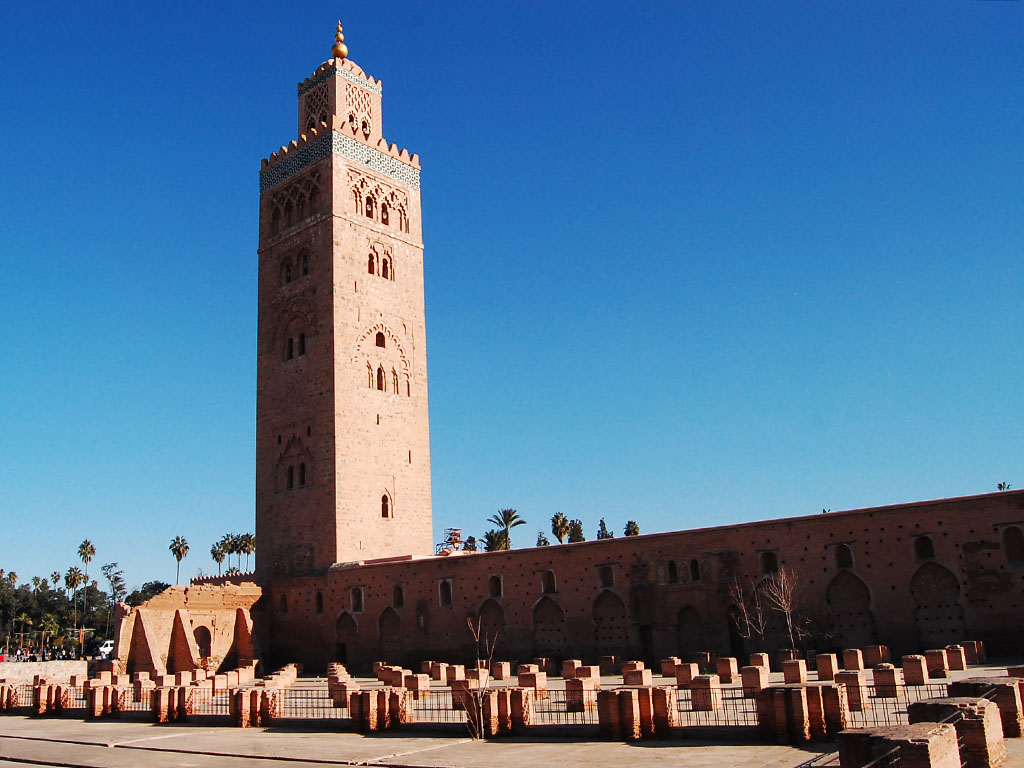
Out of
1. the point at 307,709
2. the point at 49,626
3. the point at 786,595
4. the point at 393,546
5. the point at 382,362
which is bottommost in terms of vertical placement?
the point at 307,709

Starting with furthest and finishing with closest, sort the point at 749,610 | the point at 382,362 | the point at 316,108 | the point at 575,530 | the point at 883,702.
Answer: the point at 575,530
the point at 316,108
the point at 382,362
the point at 749,610
the point at 883,702

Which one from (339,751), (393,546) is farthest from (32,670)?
(339,751)

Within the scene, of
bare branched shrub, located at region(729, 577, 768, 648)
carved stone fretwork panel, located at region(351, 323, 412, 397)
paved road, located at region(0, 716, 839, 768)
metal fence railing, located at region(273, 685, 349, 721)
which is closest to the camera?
paved road, located at region(0, 716, 839, 768)

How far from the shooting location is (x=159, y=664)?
90.7 ft

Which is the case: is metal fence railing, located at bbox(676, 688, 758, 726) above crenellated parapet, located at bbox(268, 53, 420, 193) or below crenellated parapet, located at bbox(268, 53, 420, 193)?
below

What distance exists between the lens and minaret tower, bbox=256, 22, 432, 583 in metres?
32.2

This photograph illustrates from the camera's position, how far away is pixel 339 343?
108 ft

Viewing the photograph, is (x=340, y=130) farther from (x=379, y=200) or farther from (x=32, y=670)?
(x=32, y=670)

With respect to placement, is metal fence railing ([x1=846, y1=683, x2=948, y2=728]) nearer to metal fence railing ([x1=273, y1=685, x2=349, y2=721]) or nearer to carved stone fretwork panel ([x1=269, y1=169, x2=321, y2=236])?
metal fence railing ([x1=273, y1=685, x2=349, y2=721])

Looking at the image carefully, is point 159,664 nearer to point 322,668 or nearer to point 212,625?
point 212,625

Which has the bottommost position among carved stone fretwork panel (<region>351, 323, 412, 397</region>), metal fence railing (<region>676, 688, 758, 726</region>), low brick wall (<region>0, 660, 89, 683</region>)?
metal fence railing (<region>676, 688, 758, 726</region>)

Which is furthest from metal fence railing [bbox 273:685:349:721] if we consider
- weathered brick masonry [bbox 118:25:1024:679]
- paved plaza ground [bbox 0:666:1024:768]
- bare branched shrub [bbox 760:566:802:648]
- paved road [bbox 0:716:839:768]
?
bare branched shrub [bbox 760:566:802:648]

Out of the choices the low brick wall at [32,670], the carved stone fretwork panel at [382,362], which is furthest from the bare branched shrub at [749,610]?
the low brick wall at [32,670]

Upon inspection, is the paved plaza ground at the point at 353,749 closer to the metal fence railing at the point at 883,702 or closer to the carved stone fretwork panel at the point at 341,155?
the metal fence railing at the point at 883,702
